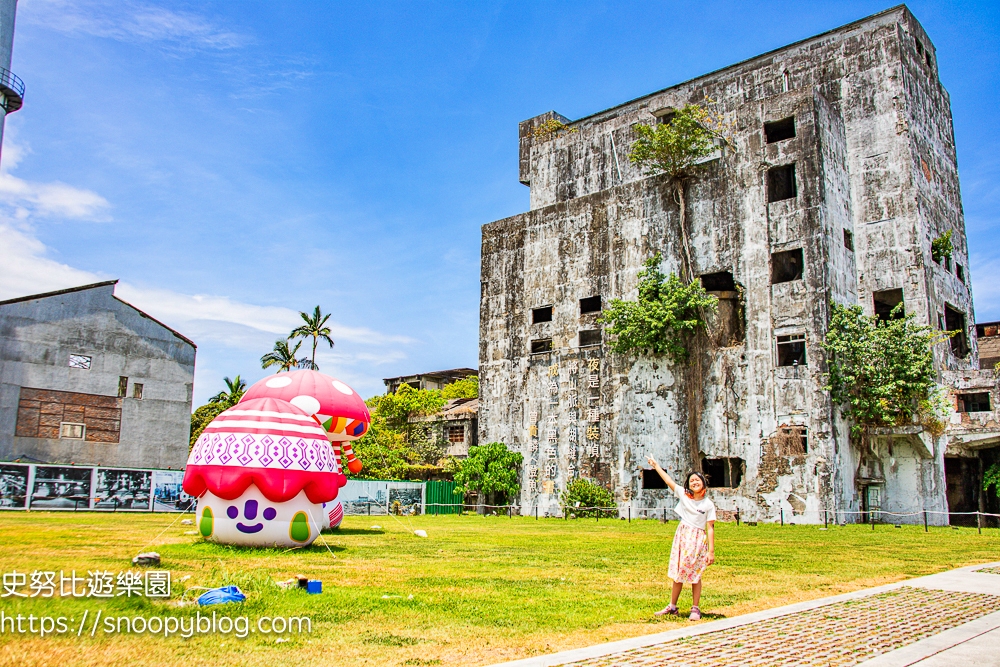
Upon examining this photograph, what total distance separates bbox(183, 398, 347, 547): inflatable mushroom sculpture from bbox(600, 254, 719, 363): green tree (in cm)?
2279

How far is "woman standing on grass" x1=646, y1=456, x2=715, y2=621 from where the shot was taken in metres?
7.80

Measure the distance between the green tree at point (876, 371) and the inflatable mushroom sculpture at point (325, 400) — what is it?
1962 centimetres

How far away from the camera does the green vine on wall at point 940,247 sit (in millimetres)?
34906

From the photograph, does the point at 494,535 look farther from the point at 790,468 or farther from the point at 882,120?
the point at 882,120

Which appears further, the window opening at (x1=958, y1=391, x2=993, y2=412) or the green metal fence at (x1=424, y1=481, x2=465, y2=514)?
the green metal fence at (x1=424, y1=481, x2=465, y2=514)

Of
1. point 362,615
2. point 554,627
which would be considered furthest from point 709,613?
point 362,615

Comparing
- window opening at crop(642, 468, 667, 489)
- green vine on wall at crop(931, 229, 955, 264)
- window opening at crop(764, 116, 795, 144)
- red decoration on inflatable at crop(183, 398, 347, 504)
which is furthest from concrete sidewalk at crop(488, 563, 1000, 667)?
green vine on wall at crop(931, 229, 955, 264)

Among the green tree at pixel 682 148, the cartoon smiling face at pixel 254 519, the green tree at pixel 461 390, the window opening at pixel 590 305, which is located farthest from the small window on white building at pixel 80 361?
the cartoon smiling face at pixel 254 519

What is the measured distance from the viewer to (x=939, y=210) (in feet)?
119

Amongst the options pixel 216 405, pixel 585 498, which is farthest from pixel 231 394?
pixel 585 498

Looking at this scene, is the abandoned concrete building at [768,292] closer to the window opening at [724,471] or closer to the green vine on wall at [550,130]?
the window opening at [724,471]

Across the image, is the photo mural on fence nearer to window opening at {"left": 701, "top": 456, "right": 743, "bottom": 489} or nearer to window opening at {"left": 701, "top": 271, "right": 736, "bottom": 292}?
window opening at {"left": 701, "top": 456, "right": 743, "bottom": 489}

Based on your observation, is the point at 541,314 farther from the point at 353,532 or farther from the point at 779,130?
the point at 353,532

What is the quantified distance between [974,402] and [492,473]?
71.0 ft
